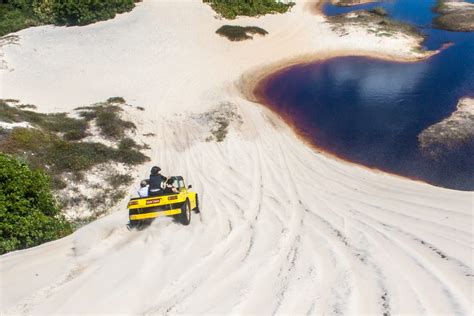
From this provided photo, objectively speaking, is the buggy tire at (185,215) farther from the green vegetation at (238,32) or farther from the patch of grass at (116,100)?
the green vegetation at (238,32)

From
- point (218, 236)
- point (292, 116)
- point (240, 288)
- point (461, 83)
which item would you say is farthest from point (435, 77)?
point (240, 288)

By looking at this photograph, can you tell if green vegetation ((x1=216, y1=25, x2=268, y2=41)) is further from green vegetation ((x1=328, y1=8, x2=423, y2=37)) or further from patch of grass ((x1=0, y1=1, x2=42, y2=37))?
patch of grass ((x1=0, y1=1, x2=42, y2=37))

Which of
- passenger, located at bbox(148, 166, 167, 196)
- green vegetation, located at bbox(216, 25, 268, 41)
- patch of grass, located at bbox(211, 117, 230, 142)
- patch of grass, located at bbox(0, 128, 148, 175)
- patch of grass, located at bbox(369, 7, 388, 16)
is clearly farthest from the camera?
patch of grass, located at bbox(369, 7, 388, 16)

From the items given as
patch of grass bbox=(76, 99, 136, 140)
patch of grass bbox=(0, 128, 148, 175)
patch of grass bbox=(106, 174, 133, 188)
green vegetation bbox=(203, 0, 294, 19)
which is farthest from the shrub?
patch of grass bbox=(106, 174, 133, 188)

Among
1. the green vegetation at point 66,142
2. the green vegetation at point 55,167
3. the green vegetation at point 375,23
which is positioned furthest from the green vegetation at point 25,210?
the green vegetation at point 375,23

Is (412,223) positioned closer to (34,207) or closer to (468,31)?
(34,207)
